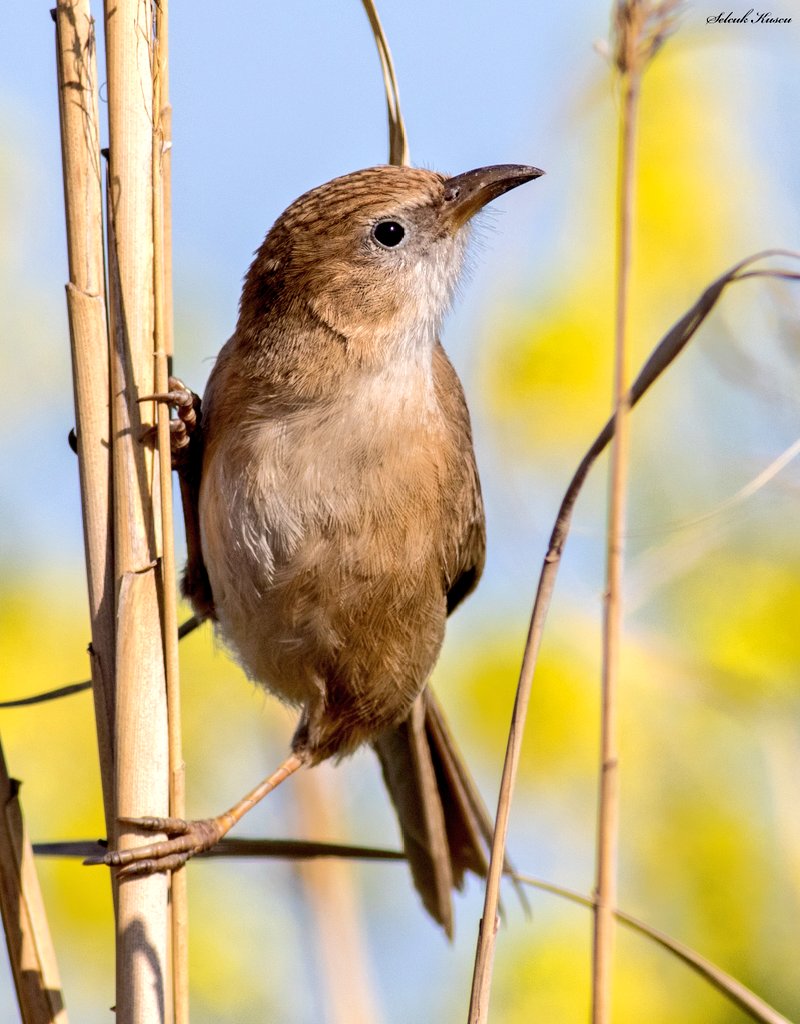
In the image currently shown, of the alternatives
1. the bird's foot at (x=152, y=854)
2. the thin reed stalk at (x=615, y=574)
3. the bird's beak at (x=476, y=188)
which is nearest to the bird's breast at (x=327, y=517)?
the bird's beak at (x=476, y=188)

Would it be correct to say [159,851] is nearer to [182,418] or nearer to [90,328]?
[90,328]

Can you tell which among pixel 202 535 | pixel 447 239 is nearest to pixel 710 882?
pixel 202 535

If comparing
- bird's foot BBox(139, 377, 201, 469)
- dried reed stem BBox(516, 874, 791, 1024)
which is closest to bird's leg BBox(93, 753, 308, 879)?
dried reed stem BBox(516, 874, 791, 1024)

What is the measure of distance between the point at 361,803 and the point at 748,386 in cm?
218

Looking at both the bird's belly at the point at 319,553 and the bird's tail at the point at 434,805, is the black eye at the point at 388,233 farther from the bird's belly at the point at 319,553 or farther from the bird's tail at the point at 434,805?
the bird's tail at the point at 434,805

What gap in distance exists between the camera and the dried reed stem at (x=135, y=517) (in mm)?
2211

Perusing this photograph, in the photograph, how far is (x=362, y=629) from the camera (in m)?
3.54

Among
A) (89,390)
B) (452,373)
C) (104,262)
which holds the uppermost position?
(452,373)

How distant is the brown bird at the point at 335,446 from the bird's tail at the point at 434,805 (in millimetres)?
560

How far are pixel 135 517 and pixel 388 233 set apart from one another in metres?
1.35

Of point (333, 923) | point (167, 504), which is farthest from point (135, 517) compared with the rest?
point (333, 923)

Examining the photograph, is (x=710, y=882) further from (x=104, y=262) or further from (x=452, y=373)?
(x=104, y=262)

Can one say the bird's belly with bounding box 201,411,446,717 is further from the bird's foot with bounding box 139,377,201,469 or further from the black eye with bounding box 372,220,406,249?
the black eye with bounding box 372,220,406,249

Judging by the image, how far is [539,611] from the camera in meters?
2.01
